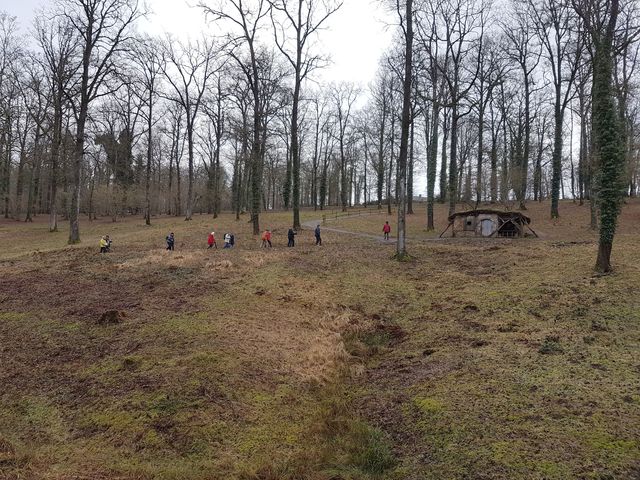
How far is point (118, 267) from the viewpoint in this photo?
14.4m

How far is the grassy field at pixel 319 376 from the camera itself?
4.73m

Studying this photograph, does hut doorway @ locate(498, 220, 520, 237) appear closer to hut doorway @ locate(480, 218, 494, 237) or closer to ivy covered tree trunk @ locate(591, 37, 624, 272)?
hut doorway @ locate(480, 218, 494, 237)

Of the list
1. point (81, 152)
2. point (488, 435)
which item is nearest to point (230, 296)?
point (488, 435)

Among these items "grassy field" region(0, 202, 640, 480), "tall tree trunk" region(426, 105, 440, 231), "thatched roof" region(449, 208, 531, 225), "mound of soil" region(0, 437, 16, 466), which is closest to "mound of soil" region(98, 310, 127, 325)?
"grassy field" region(0, 202, 640, 480)

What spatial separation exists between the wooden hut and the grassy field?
482 inches

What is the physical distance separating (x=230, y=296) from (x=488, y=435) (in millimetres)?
7764

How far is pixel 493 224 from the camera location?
2547 centimetres

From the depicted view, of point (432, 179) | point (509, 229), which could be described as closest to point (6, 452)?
point (509, 229)

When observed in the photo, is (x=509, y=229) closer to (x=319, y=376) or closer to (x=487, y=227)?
(x=487, y=227)

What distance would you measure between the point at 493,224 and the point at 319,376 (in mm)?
21655

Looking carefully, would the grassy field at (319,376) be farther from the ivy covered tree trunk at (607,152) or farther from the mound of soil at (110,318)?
the ivy covered tree trunk at (607,152)

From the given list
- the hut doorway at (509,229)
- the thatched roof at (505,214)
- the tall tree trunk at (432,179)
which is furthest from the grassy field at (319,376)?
the tall tree trunk at (432,179)

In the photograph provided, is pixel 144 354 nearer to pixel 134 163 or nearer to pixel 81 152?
pixel 81 152

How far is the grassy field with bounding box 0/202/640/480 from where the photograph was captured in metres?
4.73
